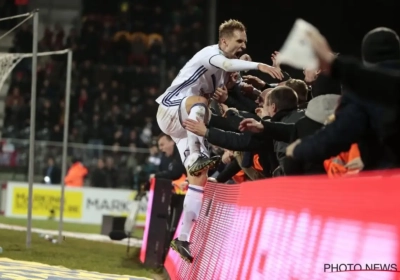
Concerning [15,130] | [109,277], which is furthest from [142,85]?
[109,277]

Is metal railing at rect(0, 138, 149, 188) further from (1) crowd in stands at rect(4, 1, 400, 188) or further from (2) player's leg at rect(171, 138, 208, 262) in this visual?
(2) player's leg at rect(171, 138, 208, 262)

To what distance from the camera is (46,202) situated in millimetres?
22578

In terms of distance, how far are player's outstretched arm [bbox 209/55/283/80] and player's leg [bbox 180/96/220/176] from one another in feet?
1.20

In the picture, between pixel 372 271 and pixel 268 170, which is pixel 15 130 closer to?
pixel 268 170

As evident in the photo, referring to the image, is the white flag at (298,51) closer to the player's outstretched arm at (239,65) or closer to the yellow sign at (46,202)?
the player's outstretched arm at (239,65)

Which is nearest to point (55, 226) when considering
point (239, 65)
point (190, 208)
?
point (190, 208)

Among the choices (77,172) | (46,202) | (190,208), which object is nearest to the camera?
(190,208)

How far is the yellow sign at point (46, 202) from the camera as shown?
22562 millimetres

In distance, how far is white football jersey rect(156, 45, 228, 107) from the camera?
285 inches

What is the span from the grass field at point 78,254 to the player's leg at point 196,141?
3197mm

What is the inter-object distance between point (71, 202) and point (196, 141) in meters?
16.0

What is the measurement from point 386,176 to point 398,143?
1032mm

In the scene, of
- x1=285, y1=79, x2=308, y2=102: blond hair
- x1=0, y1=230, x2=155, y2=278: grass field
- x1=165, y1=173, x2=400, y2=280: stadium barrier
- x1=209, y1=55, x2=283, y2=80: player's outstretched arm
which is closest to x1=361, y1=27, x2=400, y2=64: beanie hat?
x1=165, y1=173, x2=400, y2=280: stadium barrier

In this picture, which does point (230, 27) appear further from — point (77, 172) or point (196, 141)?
point (77, 172)
